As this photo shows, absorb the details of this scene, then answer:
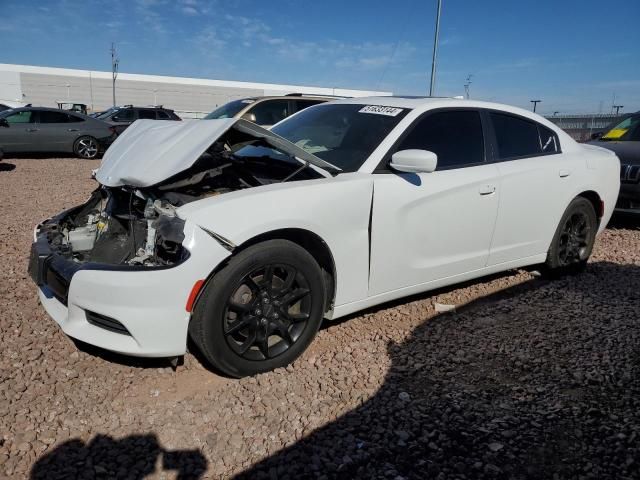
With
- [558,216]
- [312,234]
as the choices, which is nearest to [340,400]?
[312,234]

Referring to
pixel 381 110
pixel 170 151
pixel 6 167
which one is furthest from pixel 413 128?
pixel 6 167

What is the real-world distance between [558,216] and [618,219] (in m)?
4.06

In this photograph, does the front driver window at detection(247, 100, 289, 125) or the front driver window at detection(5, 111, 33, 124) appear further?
the front driver window at detection(5, 111, 33, 124)

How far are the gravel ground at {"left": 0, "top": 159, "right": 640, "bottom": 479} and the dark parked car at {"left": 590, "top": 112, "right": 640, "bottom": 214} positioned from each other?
325 cm

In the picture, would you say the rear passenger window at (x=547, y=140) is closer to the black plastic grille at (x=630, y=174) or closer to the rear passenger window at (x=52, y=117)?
the black plastic grille at (x=630, y=174)

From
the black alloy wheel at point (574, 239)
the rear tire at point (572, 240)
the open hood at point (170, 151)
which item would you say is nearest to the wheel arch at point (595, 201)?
the rear tire at point (572, 240)

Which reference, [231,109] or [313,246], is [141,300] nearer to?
[313,246]

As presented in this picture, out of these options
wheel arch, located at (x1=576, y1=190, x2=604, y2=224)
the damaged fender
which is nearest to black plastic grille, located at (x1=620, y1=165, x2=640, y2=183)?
wheel arch, located at (x1=576, y1=190, x2=604, y2=224)

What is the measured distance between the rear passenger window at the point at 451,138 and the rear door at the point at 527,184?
0.64 ft

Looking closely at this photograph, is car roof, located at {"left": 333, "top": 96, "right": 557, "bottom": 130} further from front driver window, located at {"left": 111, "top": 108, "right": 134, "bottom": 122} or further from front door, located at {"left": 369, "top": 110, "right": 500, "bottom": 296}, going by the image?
front driver window, located at {"left": 111, "top": 108, "right": 134, "bottom": 122}

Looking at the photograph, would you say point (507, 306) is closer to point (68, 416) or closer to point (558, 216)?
point (558, 216)

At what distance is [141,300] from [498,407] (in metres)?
1.88

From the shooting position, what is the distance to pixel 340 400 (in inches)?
104

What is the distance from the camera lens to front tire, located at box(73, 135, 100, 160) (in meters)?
13.6
